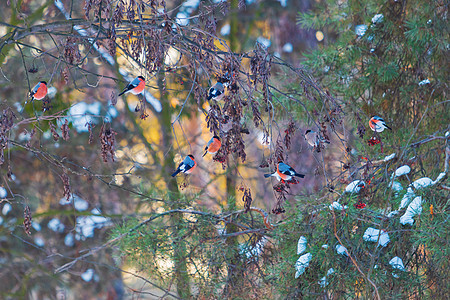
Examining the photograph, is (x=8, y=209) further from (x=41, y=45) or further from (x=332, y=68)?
(x=332, y=68)

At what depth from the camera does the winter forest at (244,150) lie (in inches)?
56.3

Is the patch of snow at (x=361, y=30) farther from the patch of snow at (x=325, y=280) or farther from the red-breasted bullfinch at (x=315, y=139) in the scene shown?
the patch of snow at (x=325, y=280)

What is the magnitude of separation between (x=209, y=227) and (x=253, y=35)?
7.56ft

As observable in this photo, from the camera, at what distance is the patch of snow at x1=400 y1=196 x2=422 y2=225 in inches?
68.0

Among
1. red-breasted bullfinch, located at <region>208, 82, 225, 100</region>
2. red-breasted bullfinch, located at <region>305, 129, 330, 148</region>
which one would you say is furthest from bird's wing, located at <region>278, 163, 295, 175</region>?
red-breasted bullfinch, located at <region>208, 82, 225, 100</region>

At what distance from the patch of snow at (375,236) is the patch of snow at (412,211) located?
0.28 ft

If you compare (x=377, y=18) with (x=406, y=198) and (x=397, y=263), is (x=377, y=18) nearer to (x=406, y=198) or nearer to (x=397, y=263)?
(x=406, y=198)

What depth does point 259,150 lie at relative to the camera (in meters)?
4.40

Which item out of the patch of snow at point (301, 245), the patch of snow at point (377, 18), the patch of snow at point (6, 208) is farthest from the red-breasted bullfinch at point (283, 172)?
the patch of snow at point (6, 208)

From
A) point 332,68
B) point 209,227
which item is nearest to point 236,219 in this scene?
point 209,227

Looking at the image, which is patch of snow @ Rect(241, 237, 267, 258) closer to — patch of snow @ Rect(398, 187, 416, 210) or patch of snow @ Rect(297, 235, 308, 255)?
patch of snow @ Rect(297, 235, 308, 255)

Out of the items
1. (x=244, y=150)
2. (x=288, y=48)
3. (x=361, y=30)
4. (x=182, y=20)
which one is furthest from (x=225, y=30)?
(x=244, y=150)

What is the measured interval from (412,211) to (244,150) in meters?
1.06

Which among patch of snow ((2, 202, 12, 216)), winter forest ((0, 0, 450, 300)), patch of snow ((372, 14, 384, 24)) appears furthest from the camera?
patch of snow ((2, 202, 12, 216))
